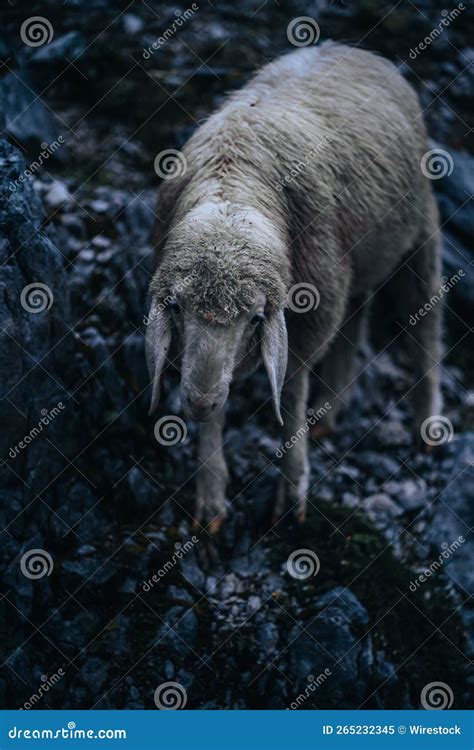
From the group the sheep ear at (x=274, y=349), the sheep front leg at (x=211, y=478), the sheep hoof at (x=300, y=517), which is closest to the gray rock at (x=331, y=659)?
the sheep hoof at (x=300, y=517)

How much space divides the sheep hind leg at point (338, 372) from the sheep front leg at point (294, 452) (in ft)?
3.53

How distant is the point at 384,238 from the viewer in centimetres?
631

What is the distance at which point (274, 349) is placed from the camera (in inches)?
190

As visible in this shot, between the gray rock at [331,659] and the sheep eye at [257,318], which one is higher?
the sheep eye at [257,318]

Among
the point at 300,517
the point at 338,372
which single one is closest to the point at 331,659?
the point at 300,517

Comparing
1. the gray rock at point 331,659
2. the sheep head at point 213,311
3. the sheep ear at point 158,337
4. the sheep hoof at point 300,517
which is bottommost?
the gray rock at point 331,659

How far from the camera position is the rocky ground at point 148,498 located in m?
5.25

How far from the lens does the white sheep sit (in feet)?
15.0

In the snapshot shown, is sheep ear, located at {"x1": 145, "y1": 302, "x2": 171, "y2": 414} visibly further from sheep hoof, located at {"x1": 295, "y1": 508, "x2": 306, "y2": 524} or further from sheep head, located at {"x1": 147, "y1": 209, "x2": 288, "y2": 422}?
sheep hoof, located at {"x1": 295, "y1": 508, "x2": 306, "y2": 524}

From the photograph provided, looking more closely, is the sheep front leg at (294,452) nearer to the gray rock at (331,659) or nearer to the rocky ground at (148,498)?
the rocky ground at (148,498)

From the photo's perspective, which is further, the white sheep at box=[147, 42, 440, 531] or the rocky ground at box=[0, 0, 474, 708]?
the rocky ground at box=[0, 0, 474, 708]

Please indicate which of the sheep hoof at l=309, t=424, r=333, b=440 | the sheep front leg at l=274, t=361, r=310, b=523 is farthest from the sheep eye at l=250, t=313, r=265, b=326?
the sheep hoof at l=309, t=424, r=333, b=440

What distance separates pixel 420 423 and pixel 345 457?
88cm

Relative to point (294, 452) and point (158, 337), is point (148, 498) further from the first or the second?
point (158, 337)
